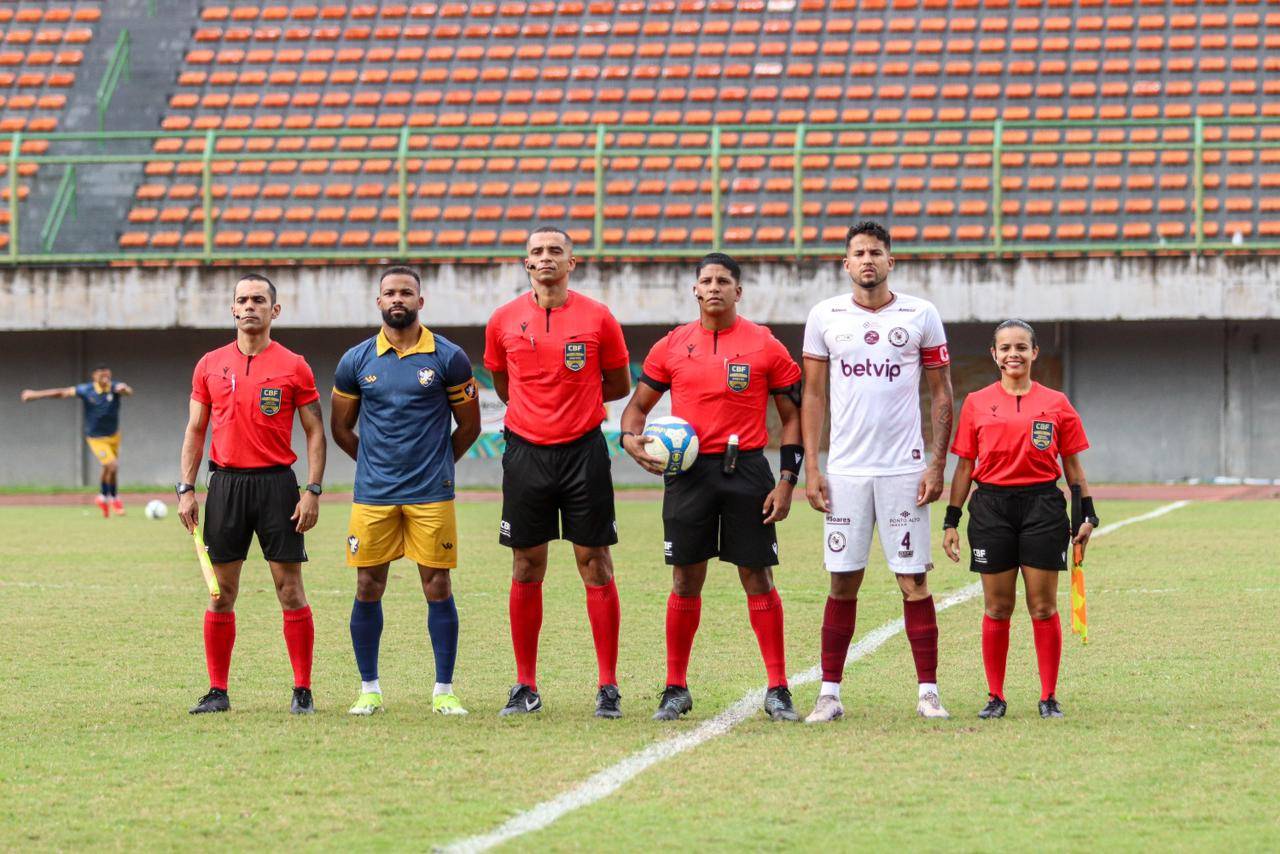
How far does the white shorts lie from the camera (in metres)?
6.97

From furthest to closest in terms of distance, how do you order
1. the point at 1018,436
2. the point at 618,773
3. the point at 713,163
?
the point at 713,163 < the point at 1018,436 < the point at 618,773

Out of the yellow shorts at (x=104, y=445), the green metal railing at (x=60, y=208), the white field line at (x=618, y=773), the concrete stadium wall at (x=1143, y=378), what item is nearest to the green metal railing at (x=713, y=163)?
the green metal railing at (x=60, y=208)

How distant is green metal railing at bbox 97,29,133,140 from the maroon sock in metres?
24.3

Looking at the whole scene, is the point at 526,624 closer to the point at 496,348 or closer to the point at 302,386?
the point at 496,348

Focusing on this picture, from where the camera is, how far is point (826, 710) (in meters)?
6.94

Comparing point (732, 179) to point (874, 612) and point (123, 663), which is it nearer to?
point (874, 612)

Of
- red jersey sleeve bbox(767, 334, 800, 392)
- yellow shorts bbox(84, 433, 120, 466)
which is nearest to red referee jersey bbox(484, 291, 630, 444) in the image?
red jersey sleeve bbox(767, 334, 800, 392)

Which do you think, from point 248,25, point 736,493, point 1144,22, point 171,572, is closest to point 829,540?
point 736,493

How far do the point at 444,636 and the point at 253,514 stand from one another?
91 centimetres

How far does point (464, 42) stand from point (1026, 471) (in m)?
24.0

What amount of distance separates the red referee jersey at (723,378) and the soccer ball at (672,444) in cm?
6

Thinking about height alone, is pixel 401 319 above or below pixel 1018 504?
above

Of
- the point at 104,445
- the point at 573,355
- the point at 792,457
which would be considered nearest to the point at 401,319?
the point at 573,355

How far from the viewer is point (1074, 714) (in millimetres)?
7027
